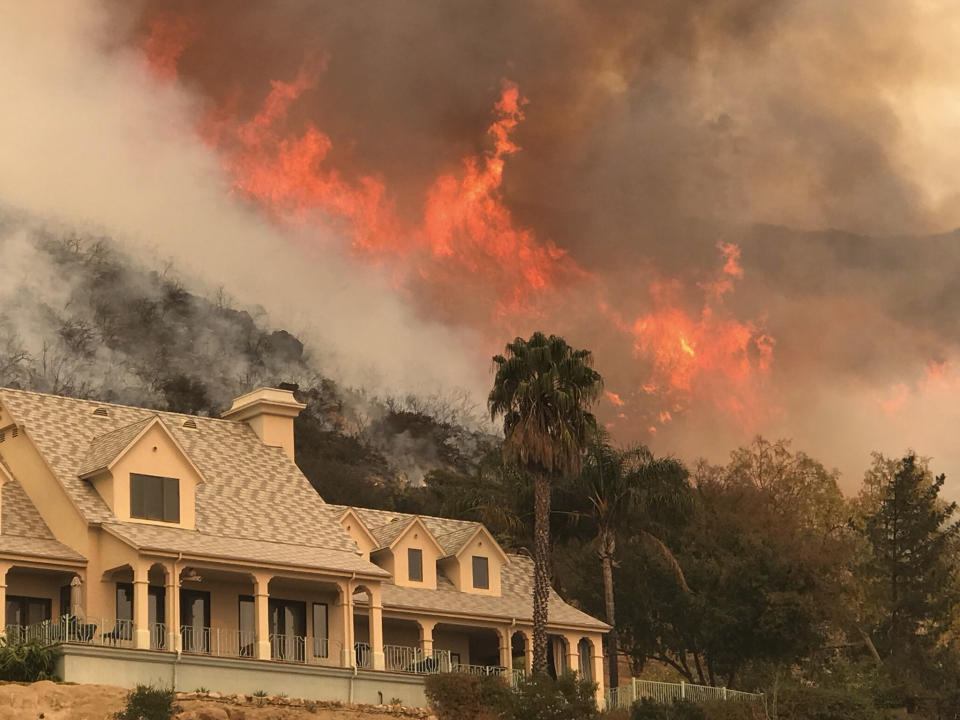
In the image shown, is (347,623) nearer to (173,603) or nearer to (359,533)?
(173,603)

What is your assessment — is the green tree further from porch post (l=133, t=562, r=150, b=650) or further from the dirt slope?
porch post (l=133, t=562, r=150, b=650)

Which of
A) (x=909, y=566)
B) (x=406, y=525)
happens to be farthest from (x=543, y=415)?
(x=909, y=566)

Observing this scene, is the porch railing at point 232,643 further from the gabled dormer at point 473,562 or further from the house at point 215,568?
the gabled dormer at point 473,562

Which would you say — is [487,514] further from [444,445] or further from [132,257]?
[132,257]

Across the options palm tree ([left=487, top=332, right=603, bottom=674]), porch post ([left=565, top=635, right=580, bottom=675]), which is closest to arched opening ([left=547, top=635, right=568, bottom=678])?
porch post ([left=565, top=635, right=580, bottom=675])

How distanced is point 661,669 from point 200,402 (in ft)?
182

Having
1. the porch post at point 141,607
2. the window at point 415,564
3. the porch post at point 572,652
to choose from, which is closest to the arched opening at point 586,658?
the porch post at point 572,652

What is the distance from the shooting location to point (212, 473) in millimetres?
56906

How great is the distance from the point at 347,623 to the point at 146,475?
7817mm

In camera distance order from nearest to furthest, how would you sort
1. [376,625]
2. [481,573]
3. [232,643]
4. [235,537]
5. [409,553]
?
[232,643] < [235,537] < [376,625] < [409,553] < [481,573]

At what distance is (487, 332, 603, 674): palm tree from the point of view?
192 ft

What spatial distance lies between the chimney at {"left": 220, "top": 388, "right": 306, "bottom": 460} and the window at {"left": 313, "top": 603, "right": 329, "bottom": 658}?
23.3 feet

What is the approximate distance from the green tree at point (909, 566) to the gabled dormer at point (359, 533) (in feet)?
110

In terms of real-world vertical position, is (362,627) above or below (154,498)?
below
